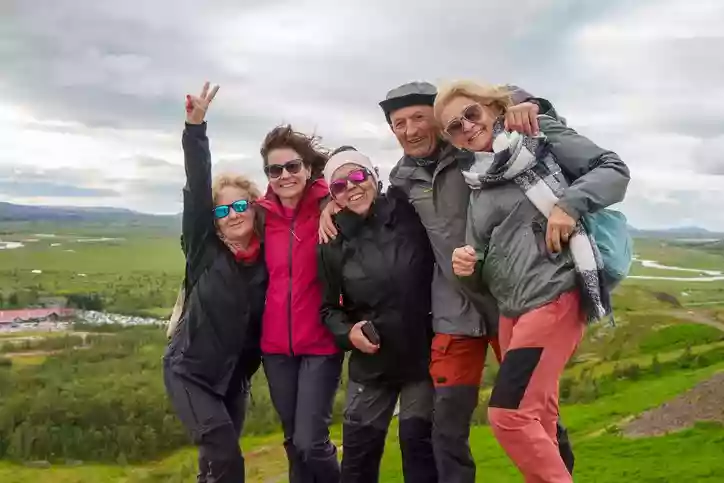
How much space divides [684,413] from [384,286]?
20.2ft

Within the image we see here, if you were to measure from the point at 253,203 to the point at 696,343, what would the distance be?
1097cm

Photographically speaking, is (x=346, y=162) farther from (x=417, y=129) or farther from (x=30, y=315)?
(x=30, y=315)

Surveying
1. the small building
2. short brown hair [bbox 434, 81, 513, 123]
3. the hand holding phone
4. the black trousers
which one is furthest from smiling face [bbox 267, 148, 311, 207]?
the small building

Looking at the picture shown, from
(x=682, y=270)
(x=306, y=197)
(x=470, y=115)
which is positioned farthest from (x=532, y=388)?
(x=682, y=270)

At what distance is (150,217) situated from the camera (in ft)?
84.9

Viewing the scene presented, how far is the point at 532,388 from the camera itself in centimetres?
358

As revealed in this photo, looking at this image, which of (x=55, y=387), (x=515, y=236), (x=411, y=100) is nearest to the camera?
(x=515, y=236)

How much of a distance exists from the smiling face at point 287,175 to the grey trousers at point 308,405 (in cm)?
108

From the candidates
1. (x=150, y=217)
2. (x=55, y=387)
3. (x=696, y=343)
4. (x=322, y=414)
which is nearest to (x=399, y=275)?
(x=322, y=414)

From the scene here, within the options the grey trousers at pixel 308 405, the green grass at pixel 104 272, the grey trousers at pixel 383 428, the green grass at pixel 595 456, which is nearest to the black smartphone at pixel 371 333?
the grey trousers at pixel 383 428

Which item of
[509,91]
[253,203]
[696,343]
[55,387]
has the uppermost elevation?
[509,91]

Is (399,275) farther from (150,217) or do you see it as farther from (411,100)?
(150,217)

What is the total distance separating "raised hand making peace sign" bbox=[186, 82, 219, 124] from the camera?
4531 millimetres

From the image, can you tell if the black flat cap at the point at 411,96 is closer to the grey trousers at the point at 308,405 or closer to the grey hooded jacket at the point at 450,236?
the grey hooded jacket at the point at 450,236
